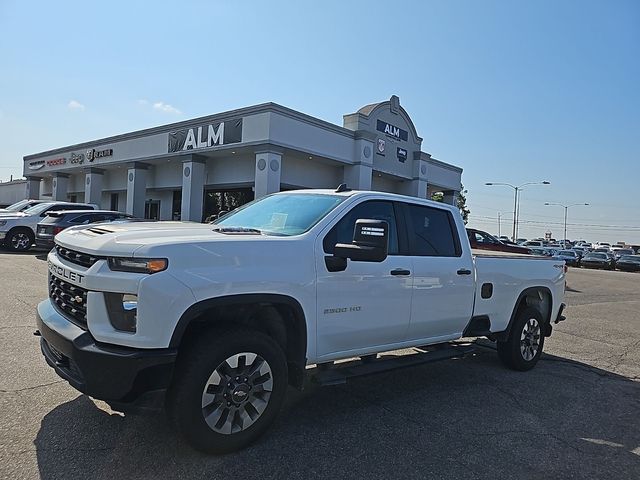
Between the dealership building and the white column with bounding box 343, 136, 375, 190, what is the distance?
0.06m

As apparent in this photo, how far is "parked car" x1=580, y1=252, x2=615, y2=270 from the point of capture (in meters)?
40.6

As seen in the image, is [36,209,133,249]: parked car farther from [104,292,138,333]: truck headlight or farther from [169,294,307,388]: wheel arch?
[104,292,138,333]: truck headlight

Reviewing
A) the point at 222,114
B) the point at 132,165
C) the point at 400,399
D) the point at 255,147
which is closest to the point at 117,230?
the point at 400,399

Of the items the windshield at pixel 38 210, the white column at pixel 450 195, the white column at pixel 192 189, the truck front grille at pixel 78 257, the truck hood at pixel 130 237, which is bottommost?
the truck front grille at pixel 78 257

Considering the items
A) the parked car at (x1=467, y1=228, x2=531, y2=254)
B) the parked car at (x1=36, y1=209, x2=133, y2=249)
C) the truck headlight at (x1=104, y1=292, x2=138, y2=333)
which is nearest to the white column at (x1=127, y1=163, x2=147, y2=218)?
the parked car at (x1=36, y1=209, x2=133, y2=249)

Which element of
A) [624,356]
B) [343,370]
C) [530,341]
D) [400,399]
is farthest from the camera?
[624,356]

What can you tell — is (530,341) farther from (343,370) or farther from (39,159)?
(39,159)

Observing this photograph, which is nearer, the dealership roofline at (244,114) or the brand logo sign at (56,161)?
the dealership roofline at (244,114)

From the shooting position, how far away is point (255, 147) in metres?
23.9

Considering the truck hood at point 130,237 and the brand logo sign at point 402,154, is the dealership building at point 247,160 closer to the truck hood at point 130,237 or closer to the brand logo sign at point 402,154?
the brand logo sign at point 402,154

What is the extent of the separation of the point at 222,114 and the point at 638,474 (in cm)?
2371

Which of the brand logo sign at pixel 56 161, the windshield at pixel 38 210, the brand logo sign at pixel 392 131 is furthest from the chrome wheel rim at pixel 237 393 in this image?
the brand logo sign at pixel 56 161

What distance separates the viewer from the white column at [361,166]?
2764 centimetres

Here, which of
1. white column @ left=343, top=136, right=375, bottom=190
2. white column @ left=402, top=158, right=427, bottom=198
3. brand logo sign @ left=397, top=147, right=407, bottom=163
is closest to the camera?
white column @ left=343, top=136, right=375, bottom=190
